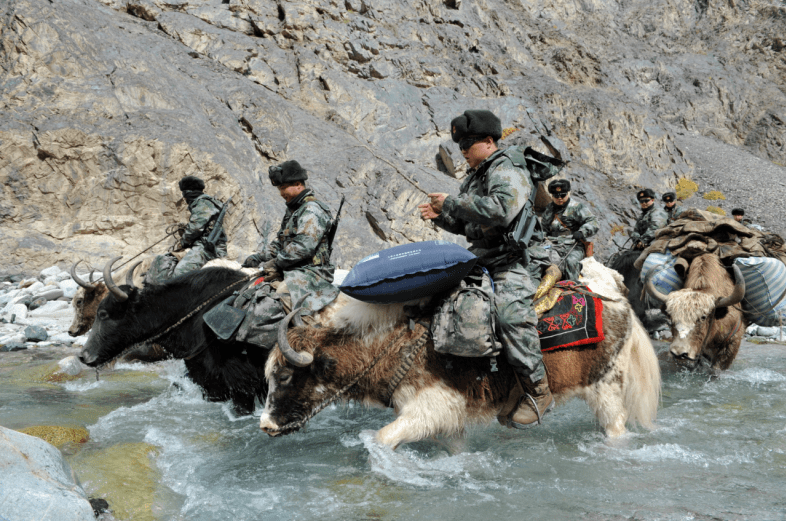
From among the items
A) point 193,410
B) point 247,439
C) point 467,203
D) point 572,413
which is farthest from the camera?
point 193,410

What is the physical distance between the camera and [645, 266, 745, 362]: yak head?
513cm

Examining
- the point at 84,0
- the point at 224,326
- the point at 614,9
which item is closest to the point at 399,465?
the point at 224,326

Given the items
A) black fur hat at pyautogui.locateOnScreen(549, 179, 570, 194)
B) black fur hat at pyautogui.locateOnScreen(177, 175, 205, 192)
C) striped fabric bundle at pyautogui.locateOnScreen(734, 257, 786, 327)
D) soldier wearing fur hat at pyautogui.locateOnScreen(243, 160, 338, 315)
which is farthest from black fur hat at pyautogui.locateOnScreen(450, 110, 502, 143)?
black fur hat at pyautogui.locateOnScreen(177, 175, 205, 192)

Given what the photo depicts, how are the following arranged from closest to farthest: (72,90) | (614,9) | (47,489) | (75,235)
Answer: (47,489)
(75,235)
(72,90)
(614,9)

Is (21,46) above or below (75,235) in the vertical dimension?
above

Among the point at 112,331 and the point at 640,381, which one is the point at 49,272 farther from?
the point at 640,381

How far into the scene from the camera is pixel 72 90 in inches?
569

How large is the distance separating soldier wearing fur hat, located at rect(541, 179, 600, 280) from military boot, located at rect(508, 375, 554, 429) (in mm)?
4130

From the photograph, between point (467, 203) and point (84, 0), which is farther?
point (84, 0)

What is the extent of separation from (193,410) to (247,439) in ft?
3.86

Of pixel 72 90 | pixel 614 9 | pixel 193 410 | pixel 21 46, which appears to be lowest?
pixel 193 410

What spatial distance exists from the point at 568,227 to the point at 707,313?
281 centimetres

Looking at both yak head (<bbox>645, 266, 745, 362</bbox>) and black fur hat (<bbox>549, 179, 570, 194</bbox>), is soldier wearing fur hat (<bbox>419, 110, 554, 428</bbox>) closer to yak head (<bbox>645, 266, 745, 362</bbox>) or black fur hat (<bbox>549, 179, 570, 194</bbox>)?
yak head (<bbox>645, 266, 745, 362</bbox>)

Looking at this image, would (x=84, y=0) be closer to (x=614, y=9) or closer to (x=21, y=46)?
(x=21, y=46)
